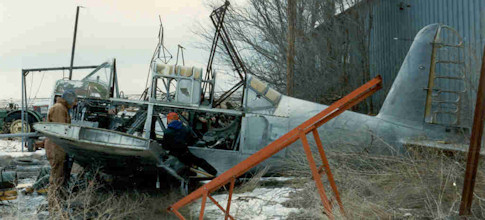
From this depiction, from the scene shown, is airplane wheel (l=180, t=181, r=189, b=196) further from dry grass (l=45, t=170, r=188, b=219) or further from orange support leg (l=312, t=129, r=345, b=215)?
orange support leg (l=312, t=129, r=345, b=215)

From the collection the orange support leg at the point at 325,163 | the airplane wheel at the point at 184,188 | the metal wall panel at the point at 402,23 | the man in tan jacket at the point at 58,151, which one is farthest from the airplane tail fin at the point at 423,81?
the man in tan jacket at the point at 58,151

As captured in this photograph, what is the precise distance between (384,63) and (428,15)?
9.04 feet

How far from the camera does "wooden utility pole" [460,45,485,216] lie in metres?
3.84

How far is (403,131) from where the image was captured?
7570 millimetres

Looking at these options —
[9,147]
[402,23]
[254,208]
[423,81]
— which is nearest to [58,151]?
[254,208]

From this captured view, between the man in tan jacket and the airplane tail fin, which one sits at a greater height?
the airplane tail fin

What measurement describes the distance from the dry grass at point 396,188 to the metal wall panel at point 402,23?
5.18 meters

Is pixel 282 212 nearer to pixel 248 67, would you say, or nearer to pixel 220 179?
pixel 220 179

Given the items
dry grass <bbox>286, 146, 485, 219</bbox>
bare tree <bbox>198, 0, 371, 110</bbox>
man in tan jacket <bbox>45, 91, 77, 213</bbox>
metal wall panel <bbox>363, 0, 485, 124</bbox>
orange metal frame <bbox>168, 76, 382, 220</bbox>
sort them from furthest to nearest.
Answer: bare tree <bbox>198, 0, 371, 110</bbox> → metal wall panel <bbox>363, 0, 485, 124</bbox> → man in tan jacket <bbox>45, 91, 77, 213</bbox> → dry grass <bbox>286, 146, 485, 219</bbox> → orange metal frame <bbox>168, 76, 382, 220</bbox>

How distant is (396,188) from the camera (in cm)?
537

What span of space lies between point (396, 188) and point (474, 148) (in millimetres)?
1565

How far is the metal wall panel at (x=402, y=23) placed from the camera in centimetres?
997

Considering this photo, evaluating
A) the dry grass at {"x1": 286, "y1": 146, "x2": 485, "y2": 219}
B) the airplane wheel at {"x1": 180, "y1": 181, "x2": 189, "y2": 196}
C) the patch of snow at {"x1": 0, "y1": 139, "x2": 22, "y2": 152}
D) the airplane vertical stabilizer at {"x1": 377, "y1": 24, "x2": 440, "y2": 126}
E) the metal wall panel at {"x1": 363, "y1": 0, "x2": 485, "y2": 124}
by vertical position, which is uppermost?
the metal wall panel at {"x1": 363, "y1": 0, "x2": 485, "y2": 124}

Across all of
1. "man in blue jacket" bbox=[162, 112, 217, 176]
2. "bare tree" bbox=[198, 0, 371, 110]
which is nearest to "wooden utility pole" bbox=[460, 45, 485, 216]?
"man in blue jacket" bbox=[162, 112, 217, 176]
